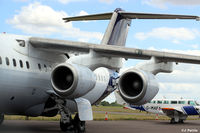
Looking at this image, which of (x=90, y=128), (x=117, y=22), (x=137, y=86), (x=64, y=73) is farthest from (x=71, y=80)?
(x=90, y=128)

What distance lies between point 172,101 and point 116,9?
567 inches

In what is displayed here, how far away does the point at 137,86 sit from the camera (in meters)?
12.2

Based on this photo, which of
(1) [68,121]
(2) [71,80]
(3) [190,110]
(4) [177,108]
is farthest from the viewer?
(4) [177,108]

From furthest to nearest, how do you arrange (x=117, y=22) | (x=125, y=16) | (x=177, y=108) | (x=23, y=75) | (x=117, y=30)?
(x=177, y=108) < (x=117, y=30) < (x=125, y=16) < (x=117, y=22) < (x=23, y=75)

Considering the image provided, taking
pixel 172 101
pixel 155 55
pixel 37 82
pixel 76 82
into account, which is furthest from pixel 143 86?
pixel 172 101

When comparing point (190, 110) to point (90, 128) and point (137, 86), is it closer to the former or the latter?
point (90, 128)

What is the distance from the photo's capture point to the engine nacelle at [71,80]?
38.0 ft

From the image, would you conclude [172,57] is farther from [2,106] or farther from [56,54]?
[2,106]

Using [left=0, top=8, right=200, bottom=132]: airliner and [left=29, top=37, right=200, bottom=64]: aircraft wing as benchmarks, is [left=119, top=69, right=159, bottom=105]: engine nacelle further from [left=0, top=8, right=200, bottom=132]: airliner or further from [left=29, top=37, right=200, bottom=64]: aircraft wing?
[left=29, top=37, right=200, bottom=64]: aircraft wing

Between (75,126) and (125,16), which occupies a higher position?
(125,16)

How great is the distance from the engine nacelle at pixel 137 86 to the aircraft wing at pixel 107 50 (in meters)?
0.74

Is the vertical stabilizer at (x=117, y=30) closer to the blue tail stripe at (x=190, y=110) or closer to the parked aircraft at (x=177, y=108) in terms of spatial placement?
the parked aircraft at (x=177, y=108)

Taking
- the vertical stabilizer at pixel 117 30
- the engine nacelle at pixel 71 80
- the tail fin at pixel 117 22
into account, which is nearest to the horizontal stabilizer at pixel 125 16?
the tail fin at pixel 117 22

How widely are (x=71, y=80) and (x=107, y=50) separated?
1571mm
